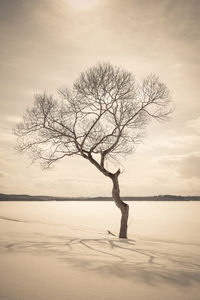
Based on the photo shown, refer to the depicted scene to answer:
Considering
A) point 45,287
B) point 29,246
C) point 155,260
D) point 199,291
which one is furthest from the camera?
point 29,246

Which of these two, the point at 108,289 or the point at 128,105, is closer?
the point at 108,289

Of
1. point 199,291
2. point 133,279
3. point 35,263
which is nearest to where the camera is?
point 199,291

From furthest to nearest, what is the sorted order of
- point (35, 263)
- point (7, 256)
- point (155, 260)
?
point (155, 260)
point (7, 256)
point (35, 263)

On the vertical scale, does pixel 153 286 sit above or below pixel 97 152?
below

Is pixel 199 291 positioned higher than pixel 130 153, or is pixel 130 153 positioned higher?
pixel 130 153

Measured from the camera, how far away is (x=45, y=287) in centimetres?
411

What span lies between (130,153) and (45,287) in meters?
11.4

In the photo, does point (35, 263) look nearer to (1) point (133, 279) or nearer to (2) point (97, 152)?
(1) point (133, 279)

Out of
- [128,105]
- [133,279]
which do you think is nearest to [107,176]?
[128,105]

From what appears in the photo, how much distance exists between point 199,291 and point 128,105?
10914 millimetres

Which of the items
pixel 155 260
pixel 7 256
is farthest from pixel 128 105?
pixel 7 256

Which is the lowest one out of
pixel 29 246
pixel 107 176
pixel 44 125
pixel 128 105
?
pixel 29 246

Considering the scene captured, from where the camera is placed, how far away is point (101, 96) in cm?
1372

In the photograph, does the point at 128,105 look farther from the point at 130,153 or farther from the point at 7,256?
the point at 7,256
